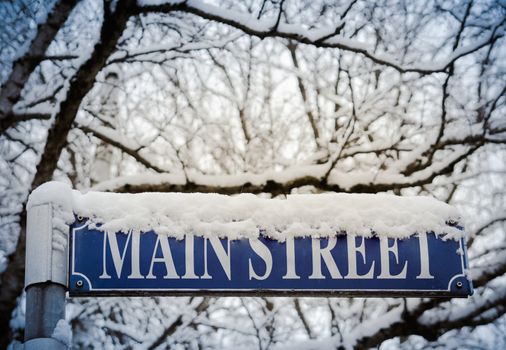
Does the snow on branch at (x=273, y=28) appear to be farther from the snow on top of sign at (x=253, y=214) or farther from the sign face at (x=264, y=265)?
the sign face at (x=264, y=265)

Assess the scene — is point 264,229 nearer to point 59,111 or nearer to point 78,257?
point 78,257

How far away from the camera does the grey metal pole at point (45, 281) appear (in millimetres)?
1665

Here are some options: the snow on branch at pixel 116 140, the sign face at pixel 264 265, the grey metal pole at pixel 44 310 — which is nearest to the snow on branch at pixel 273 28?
the snow on branch at pixel 116 140

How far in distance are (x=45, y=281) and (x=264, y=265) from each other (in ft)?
1.92

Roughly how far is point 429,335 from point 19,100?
374cm

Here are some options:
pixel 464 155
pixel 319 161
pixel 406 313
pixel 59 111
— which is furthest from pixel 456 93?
pixel 59 111

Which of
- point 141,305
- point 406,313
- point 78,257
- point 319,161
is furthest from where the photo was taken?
point 141,305

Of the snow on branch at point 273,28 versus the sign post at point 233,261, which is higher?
the snow on branch at point 273,28

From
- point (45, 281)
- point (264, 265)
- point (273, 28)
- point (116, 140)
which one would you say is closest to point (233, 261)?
point (264, 265)

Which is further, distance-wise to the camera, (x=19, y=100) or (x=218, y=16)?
(x=19, y=100)

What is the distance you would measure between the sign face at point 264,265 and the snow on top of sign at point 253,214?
0.03 metres

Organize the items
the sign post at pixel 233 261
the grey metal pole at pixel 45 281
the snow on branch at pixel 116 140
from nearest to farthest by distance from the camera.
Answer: the grey metal pole at pixel 45 281, the sign post at pixel 233 261, the snow on branch at pixel 116 140

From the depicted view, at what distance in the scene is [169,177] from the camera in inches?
209

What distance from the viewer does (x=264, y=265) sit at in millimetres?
1885
